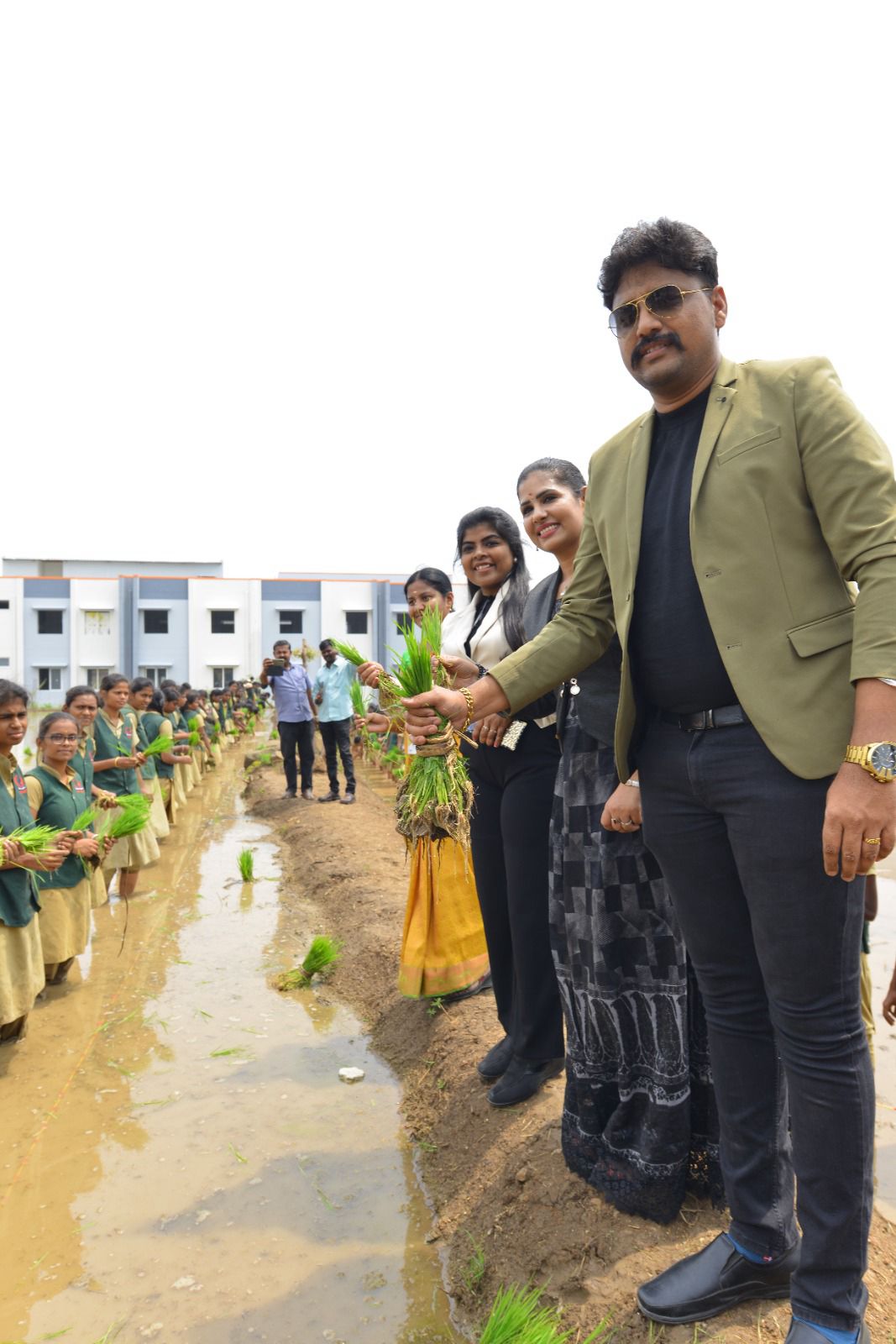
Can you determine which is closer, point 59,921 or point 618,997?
point 618,997

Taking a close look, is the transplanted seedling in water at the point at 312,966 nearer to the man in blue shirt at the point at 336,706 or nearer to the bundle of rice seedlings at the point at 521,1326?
the bundle of rice seedlings at the point at 521,1326

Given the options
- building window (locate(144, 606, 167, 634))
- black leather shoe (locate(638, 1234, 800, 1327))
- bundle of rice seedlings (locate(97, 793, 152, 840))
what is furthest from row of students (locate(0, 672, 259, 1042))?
building window (locate(144, 606, 167, 634))

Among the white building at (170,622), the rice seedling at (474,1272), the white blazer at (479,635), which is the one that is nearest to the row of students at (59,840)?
the white blazer at (479,635)

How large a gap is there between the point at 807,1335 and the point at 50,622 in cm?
4085

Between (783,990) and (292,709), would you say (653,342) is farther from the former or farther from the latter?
(292,709)

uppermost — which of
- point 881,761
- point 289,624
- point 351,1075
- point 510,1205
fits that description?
point 289,624

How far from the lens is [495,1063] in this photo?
3148mm

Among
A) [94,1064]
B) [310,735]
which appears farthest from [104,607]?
[94,1064]

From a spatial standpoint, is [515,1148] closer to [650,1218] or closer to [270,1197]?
[650,1218]

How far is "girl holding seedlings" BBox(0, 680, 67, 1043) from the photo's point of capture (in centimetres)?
405

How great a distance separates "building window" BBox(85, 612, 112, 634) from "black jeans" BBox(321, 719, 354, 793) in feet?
101

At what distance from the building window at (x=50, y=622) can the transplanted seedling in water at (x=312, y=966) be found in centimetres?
3688

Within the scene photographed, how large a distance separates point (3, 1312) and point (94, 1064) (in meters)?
1.66

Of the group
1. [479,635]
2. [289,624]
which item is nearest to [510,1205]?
[479,635]
